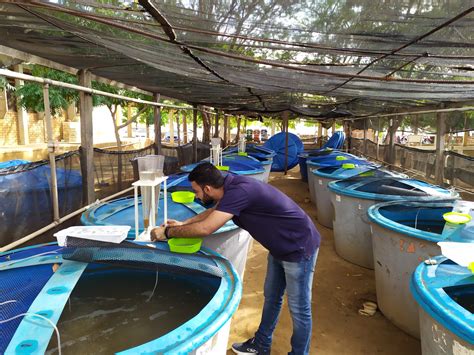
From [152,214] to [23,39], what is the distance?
202cm

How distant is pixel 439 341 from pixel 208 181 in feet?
5.24

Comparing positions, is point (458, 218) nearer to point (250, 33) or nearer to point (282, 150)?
point (250, 33)

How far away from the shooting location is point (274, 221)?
8.02 feet

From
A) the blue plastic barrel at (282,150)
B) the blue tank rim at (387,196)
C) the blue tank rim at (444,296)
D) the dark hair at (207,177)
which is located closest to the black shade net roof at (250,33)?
the dark hair at (207,177)

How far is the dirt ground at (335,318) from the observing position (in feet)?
10.7

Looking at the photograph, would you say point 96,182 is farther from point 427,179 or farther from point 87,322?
point 427,179


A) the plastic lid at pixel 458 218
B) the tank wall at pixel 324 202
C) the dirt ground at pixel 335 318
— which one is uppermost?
→ the plastic lid at pixel 458 218

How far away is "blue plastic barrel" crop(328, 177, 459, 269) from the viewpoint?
4.59 meters

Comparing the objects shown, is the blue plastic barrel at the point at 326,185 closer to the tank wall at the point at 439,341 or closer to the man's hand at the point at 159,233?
the tank wall at the point at 439,341

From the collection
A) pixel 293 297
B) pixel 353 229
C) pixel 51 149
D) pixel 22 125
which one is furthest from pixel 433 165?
pixel 22 125

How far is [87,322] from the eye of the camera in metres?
1.87

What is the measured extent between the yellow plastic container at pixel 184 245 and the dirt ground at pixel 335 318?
4.61 feet

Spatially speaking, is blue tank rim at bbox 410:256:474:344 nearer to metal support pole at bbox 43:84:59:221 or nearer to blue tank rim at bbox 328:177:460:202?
blue tank rim at bbox 328:177:460:202

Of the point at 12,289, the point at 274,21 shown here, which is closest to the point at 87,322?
the point at 12,289
